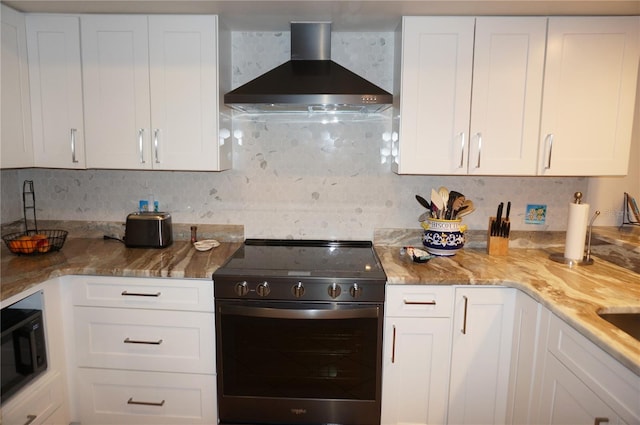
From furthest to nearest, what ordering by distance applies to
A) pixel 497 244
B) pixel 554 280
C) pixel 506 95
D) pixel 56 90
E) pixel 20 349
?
pixel 497 244
pixel 56 90
pixel 506 95
pixel 554 280
pixel 20 349

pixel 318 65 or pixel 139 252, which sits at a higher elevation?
pixel 318 65

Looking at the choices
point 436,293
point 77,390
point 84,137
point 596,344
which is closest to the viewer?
point 596,344

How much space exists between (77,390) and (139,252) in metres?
0.74

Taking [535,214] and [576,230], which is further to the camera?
[535,214]

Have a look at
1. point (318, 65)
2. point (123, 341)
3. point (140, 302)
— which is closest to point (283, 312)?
point (140, 302)

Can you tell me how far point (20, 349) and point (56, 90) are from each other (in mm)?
1316

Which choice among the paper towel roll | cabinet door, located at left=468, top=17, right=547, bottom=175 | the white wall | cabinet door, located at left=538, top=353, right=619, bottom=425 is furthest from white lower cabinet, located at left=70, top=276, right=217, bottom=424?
the white wall

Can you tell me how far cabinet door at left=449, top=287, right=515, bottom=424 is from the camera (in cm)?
186

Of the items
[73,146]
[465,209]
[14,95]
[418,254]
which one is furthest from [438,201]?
[14,95]

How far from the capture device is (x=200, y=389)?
1.95 meters

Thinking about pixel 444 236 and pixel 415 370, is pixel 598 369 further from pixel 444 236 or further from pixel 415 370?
pixel 444 236

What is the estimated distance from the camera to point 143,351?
6.39 ft

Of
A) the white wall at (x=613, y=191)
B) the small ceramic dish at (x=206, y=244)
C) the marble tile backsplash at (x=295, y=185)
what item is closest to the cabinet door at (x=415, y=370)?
the marble tile backsplash at (x=295, y=185)

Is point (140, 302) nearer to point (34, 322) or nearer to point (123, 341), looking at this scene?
point (123, 341)
